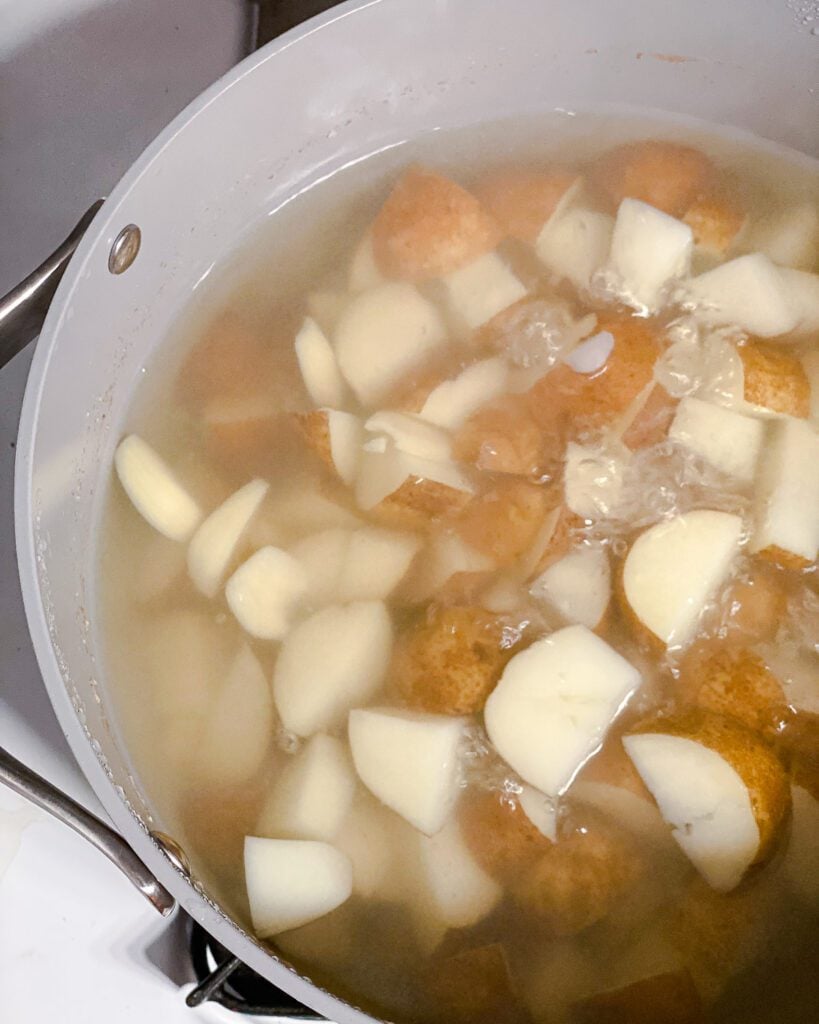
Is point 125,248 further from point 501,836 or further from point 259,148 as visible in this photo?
point 501,836

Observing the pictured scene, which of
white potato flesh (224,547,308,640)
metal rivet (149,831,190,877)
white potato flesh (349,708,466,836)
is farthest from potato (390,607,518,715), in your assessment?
metal rivet (149,831,190,877)

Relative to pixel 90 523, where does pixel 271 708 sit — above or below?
below

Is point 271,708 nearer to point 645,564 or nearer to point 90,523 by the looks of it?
point 90,523

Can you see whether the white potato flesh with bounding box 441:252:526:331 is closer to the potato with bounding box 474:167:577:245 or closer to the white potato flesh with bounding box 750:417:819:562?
the potato with bounding box 474:167:577:245

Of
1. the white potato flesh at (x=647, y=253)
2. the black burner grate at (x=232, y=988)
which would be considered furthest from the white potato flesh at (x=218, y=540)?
the white potato flesh at (x=647, y=253)

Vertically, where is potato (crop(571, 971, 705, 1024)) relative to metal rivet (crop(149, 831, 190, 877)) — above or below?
below

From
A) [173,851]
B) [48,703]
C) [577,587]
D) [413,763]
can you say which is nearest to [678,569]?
[577,587]

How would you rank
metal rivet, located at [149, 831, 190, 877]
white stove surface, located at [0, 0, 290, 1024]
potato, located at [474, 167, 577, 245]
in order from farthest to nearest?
potato, located at [474, 167, 577, 245] < white stove surface, located at [0, 0, 290, 1024] < metal rivet, located at [149, 831, 190, 877]

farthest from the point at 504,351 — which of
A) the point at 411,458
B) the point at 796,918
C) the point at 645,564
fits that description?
the point at 796,918
